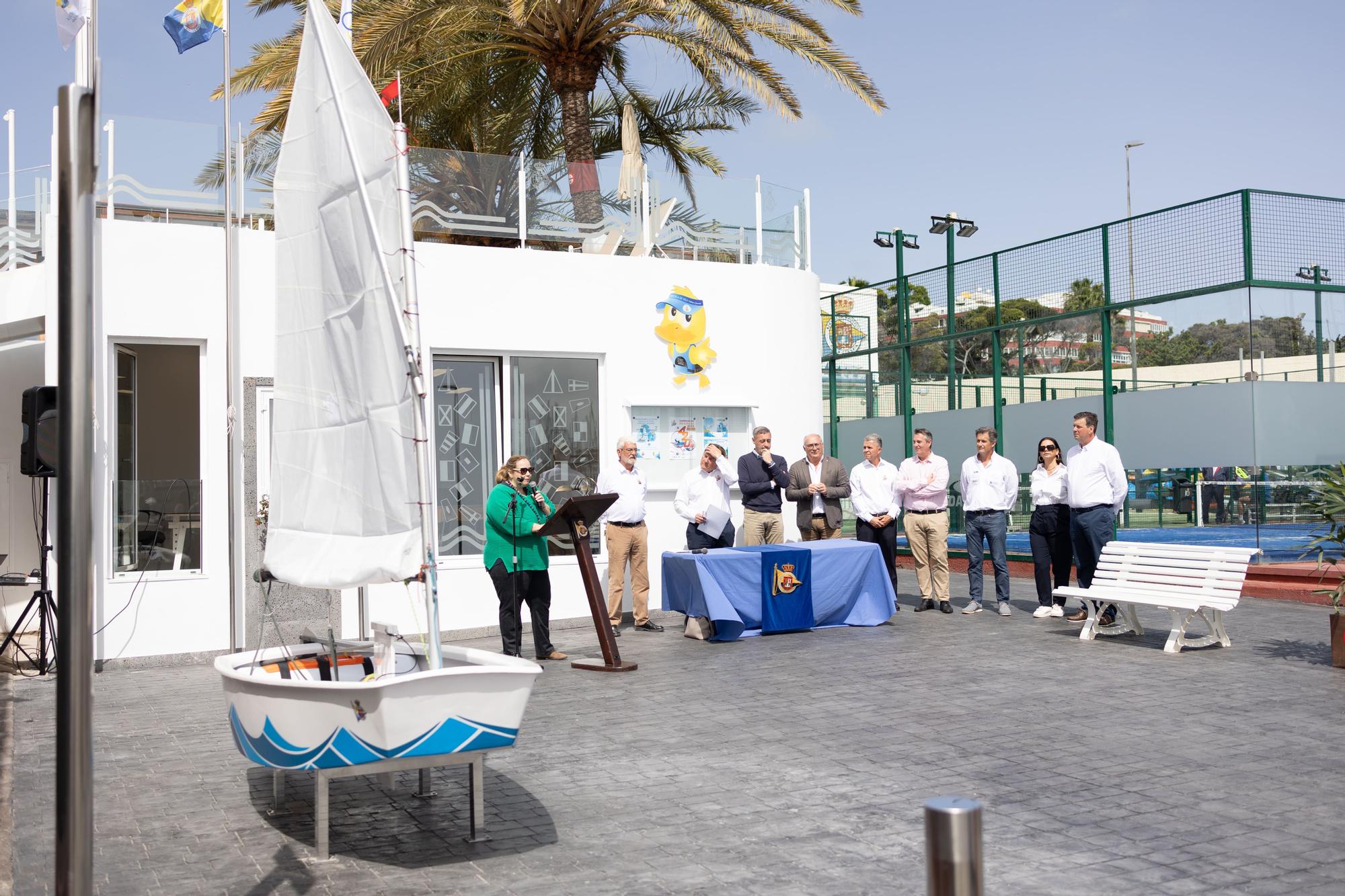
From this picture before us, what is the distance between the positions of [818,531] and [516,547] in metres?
4.01

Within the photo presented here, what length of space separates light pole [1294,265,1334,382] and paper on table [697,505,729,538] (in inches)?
262

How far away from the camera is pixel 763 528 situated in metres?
12.6

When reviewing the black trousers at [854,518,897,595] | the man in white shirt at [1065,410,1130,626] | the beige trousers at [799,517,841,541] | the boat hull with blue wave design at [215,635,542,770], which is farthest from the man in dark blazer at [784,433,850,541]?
the boat hull with blue wave design at [215,635,542,770]

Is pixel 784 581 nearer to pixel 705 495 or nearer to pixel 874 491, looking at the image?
pixel 705 495

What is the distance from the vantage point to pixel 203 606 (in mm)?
10859

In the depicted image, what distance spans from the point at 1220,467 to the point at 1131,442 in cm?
119

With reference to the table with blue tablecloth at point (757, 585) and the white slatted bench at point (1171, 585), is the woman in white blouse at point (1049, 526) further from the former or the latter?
the table with blue tablecloth at point (757, 585)

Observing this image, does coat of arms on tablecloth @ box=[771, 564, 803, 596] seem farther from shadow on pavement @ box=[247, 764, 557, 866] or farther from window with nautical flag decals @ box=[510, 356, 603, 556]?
shadow on pavement @ box=[247, 764, 557, 866]

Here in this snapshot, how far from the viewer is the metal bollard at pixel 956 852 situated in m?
2.78

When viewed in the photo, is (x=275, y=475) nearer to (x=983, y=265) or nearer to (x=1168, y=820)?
(x=1168, y=820)

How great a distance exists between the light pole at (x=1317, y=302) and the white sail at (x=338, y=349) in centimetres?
1125

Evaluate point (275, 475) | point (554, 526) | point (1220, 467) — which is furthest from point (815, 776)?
point (1220, 467)

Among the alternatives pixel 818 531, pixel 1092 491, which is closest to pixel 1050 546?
pixel 1092 491

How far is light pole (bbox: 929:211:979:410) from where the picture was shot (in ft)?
57.2
